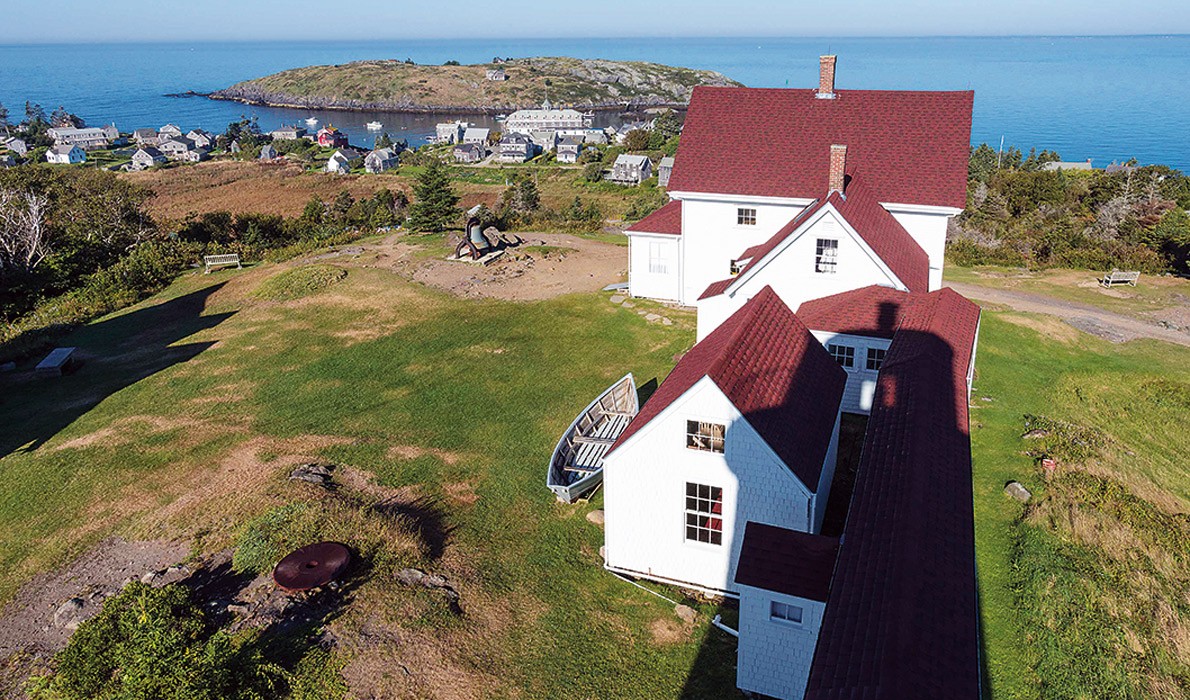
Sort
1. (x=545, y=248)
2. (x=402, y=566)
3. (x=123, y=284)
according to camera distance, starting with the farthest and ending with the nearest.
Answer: (x=545, y=248) → (x=123, y=284) → (x=402, y=566)

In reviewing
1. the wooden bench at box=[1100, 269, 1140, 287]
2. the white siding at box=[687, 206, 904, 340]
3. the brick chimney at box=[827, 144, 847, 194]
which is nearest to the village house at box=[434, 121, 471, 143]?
the wooden bench at box=[1100, 269, 1140, 287]

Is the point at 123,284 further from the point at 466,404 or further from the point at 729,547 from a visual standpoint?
the point at 729,547

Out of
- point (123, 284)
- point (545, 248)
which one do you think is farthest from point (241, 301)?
point (545, 248)

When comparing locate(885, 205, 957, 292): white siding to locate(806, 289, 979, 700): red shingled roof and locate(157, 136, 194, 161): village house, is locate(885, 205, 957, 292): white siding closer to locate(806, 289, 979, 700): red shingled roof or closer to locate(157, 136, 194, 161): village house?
locate(806, 289, 979, 700): red shingled roof

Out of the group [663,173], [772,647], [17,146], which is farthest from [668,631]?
[17,146]

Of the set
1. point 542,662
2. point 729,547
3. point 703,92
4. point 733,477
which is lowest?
point 542,662

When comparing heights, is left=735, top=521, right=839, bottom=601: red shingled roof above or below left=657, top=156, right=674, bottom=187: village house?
below
